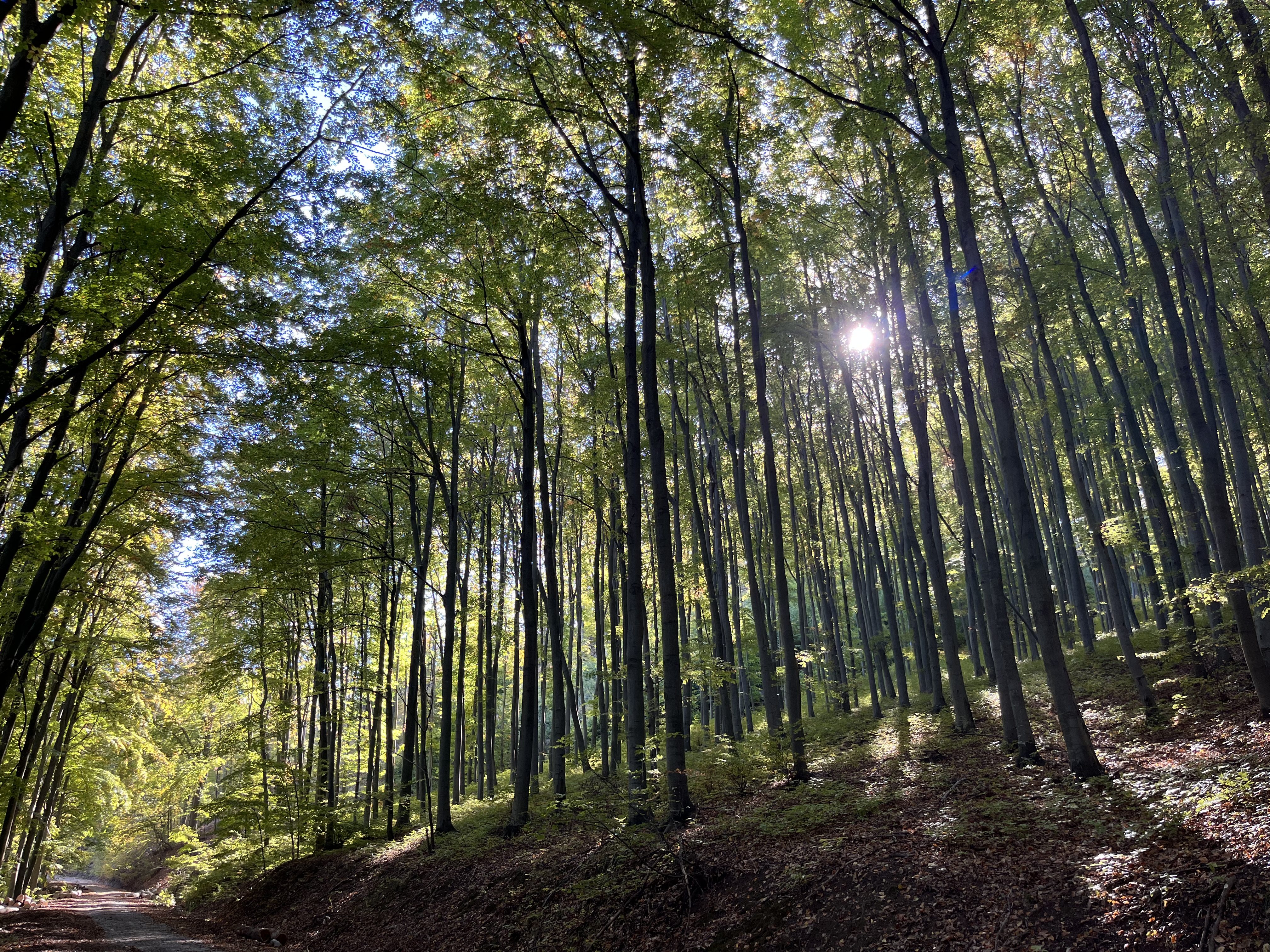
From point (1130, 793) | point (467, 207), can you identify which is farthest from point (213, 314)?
point (1130, 793)

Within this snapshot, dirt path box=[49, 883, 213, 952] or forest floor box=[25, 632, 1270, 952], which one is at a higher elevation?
forest floor box=[25, 632, 1270, 952]

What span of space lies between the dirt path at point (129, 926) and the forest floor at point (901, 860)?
2.81 ft

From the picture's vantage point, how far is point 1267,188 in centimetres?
693

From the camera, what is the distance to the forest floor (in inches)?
170

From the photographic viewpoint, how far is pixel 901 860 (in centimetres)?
572

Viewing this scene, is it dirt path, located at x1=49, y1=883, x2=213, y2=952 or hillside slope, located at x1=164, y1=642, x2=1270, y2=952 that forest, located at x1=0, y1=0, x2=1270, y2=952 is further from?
dirt path, located at x1=49, y1=883, x2=213, y2=952

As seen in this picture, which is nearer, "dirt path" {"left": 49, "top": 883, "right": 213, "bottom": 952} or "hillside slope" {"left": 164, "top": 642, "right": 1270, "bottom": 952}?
"hillside slope" {"left": 164, "top": 642, "right": 1270, "bottom": 952}

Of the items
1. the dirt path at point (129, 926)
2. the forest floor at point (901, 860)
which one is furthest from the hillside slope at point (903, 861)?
the dirt path at point (129, 926)

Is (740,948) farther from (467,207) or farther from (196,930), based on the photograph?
(196,930)

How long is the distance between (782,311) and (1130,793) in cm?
1140

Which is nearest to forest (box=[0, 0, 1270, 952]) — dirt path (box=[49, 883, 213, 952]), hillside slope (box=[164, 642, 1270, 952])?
hillside slope (box=[164, 642, 1270, 952])

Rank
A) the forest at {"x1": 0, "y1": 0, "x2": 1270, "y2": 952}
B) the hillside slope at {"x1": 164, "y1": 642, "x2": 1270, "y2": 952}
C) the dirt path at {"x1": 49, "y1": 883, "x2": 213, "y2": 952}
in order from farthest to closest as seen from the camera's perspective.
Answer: the dirt path at {"x1": 49, "y1": 883, "x2": 213, "y2": 952}, the forest at {"x1": 0, "y1": 0, "x2": 1270, "y2": 952}, the hillside slope at {"x1": 164, "y1": 642, "x2": 1270, "y2": 952}

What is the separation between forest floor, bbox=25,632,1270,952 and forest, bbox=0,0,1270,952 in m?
0.06

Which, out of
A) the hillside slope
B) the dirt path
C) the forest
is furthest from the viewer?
the dirt path
